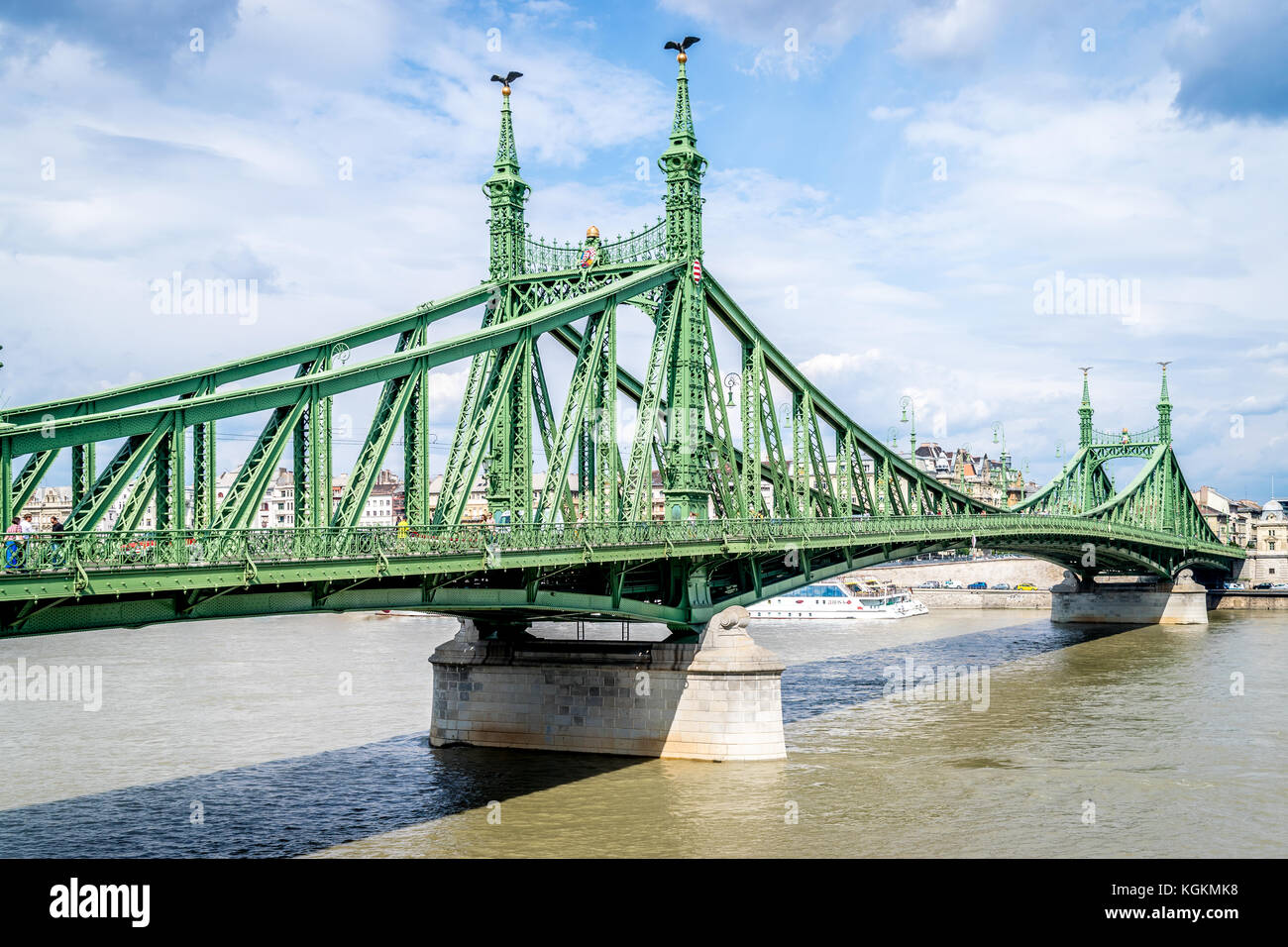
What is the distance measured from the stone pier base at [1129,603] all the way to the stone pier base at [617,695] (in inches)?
2831

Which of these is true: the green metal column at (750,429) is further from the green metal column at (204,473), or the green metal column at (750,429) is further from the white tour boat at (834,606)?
the white tour boat at (834,606)

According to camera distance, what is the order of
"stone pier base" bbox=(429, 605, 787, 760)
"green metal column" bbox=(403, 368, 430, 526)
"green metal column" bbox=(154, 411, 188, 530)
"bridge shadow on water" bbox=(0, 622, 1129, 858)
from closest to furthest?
1. "green metal column" bbox=(154, 411, 188, 530)
2. "bridge shadow on water" bbox=(0, 622, 1129, 858)
3. "green metal column" bbox=(403, 368, 430, 526)
4. "stone pier base" bbox=(429, 605, 787, 760)

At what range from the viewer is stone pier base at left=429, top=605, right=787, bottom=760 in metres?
39.9

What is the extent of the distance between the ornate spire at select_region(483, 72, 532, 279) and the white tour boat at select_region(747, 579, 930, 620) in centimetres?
6972

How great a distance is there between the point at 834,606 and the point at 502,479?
7767 cm

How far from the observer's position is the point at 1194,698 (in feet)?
182

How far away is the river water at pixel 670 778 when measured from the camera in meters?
30.9

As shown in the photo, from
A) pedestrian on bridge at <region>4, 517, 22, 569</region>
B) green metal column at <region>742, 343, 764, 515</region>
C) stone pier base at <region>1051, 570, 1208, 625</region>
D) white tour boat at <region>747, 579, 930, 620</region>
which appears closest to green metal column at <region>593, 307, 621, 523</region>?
green metal column at <region>742, 343, 764, 515</region>

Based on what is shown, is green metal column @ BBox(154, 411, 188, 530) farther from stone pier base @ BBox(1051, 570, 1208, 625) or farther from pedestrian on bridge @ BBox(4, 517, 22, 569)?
stone pier base @ BBox(1051, 570, 1208, 625)

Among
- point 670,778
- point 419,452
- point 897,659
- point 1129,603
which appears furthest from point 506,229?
point 1129,603

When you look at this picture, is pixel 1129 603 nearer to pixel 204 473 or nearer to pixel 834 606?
pixel 834 606
